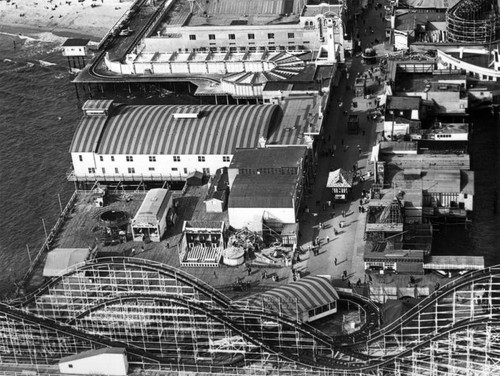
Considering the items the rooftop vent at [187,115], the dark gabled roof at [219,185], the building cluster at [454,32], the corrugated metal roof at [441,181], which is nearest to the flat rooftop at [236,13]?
the building cluster at [454,32]

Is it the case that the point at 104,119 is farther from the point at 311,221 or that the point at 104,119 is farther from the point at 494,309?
the point at 494,309

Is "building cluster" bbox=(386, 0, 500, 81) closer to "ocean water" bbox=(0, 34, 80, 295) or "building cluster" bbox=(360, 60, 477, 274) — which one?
"building cluster" bbox=(360, 60, 477, 274)

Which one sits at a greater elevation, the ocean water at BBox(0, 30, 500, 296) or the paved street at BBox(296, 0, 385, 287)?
the paved street at BBox(296, 0, 385, 287)

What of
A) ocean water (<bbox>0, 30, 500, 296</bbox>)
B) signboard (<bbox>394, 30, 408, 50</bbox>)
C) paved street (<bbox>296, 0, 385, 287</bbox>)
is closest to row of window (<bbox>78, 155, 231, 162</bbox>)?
ocean water (<bbox>0, 30, 500, 296</bbox>)

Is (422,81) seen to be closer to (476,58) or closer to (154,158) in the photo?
(476,58)

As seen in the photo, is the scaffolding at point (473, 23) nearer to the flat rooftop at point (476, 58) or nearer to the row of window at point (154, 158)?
the flat rooftop at point (476, 58)

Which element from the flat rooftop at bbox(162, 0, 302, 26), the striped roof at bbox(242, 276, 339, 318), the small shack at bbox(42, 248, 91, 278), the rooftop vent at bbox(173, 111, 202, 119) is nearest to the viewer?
the striped roof at bbox(242, 276, 339, 318)

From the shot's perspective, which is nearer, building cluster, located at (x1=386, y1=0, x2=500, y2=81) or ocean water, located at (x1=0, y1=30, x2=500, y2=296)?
ocean water, located at (x1=0, y1=30, x2=500, y2=296)
